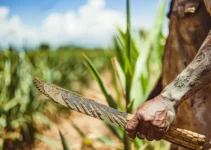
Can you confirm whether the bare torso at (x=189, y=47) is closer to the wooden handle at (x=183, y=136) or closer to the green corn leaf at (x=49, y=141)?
the wooden handle at (x=183, y=136)

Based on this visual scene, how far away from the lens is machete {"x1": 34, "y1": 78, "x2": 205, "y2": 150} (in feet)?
2.44

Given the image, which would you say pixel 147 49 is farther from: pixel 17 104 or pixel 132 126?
pixel 17 104

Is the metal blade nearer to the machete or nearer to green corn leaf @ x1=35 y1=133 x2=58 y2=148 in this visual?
the machete

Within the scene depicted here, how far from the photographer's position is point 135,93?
168cm

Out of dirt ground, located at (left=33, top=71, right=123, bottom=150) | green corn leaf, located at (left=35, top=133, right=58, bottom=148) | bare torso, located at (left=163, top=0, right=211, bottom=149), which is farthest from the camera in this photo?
dirt ground, located at (left=33, top=71, right=123, bottom=150)

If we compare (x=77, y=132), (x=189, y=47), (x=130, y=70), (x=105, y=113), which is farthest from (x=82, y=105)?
(x=77, y=132)

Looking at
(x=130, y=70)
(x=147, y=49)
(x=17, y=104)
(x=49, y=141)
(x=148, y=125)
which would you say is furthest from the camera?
(x=17, y=104)

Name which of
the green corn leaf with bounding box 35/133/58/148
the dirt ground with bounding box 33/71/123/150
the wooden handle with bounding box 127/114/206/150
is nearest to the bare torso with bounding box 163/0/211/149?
the wooden handle with bounding box 127/114/206/150

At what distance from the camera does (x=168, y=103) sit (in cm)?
73

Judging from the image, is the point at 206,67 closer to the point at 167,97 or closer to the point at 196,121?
the point at 167,97

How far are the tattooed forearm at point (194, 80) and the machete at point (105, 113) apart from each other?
2.8 inches

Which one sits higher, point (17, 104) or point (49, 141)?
point (17, 104)

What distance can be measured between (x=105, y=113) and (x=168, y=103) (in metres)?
0.14

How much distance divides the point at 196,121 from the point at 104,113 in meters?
0.34
